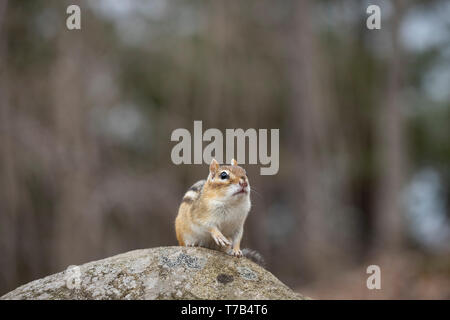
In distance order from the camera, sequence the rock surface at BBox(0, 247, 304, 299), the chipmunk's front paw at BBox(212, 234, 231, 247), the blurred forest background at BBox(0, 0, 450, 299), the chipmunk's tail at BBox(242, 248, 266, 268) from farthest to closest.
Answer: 1. the blurred forest background at BBox(0, 0, 450, 299)
2. the chipmunk's tail at BBox(242, 248, 266, 268)
3. the chipmunk's front paw at BBox(212, 234, 231, 247)
4. the rock surface at BBox(0, 247, 304, 299)

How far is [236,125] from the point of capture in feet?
45.6

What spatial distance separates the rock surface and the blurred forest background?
5845 millimetres

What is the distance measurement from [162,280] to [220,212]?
2.47ft

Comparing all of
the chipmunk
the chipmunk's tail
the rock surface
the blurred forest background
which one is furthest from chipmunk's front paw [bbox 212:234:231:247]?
the blurred forest background

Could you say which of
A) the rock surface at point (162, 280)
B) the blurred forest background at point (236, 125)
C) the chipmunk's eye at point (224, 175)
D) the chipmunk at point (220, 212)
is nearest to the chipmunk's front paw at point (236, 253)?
the chipmunk at point (220, 212)

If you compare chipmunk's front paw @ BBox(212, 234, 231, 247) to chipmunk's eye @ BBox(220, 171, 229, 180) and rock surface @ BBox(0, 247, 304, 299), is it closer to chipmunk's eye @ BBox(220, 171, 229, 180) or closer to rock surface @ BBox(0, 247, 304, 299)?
rock surface @ BBox(0, 247, 304, 299)

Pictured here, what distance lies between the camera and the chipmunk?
4.30 m

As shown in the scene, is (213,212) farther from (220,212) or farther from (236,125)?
(236,125)

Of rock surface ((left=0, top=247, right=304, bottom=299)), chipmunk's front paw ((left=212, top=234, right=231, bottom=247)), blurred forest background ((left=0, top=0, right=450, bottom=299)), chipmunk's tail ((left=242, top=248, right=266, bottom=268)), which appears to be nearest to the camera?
rock surface ((left=0, top=247, right=304, bottom=299))

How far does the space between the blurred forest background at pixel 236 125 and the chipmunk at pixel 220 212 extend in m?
5.59

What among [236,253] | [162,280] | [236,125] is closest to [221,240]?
[236,253]

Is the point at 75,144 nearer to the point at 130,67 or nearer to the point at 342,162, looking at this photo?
the point at 130,67

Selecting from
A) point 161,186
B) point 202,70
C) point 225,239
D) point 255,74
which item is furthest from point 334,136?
point 225,239

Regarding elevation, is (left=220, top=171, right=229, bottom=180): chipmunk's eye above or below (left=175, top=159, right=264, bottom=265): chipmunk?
above
